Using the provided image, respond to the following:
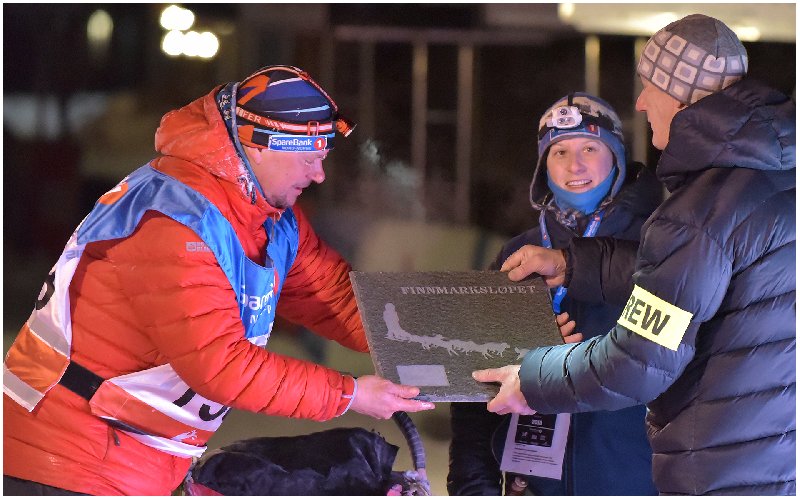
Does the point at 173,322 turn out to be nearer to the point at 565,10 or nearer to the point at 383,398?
the point at 383,398

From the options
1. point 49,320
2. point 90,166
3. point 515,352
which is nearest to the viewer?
point 49,320

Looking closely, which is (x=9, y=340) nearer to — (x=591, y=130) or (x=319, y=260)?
(x=319, y=260)

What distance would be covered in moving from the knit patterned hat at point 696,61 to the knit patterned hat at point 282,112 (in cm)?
86

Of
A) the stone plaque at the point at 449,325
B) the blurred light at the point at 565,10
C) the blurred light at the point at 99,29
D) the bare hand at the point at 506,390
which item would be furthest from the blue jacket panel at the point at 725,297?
the blurred light at the point at 99,29

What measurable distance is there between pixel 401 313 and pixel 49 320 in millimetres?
918

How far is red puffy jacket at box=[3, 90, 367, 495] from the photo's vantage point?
8.86ft

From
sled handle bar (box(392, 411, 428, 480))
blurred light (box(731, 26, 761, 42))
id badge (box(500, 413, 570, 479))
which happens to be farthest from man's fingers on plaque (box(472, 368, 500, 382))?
blurred light (box(731, 26, 761, 42))

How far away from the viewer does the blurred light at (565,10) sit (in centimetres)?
550

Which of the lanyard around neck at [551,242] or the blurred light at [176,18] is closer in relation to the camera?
the lanyard around neck at [551,242]

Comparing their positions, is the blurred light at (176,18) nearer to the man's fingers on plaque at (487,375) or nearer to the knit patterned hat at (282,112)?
the knit patterned hat at (282,112)

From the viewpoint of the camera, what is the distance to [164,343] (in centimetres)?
272

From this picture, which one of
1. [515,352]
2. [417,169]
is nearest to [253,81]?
[515,352]

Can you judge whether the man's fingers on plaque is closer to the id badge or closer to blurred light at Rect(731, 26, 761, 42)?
the id badge

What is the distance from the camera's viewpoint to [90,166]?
5668 millimetres
